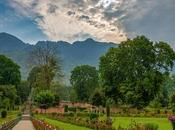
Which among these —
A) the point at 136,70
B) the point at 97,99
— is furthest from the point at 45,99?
the point at 136,70

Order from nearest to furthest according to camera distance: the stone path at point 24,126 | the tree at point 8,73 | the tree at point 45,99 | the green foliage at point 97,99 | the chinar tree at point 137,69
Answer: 1. the stone path at point 24,126
2. the chinar tree at point 137,69
3. the tree at point 45,99
4. the green foliage at point 97,99
5. the tree at point 8,73

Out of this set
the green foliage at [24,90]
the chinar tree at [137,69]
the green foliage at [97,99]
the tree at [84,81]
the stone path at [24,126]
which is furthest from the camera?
the green foliage at [24,90]

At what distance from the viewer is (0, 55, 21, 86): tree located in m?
101

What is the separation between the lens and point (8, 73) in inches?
3974

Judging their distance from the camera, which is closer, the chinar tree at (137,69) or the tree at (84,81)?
the chinar tree at (137,69)

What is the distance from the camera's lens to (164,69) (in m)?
69.6

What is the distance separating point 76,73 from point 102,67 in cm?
4393

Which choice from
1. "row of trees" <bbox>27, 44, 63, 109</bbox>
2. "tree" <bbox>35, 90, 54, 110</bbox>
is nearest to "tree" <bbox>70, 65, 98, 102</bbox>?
"row of trees" <bbox>27, 44, 63, 109</bbox>

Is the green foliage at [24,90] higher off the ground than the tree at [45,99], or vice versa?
the green foliage at [24,90]

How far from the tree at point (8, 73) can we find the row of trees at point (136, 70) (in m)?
34.8

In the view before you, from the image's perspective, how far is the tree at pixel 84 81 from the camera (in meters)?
111

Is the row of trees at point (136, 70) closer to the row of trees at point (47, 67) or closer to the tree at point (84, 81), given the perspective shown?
the row of trees at point (47, 67)

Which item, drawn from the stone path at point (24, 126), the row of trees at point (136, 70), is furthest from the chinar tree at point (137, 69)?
the stone path at point (24, 126)

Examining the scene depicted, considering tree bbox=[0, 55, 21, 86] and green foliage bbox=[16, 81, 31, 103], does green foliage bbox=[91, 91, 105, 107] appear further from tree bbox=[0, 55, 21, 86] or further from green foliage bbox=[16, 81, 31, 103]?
green foliage bbox=[16, 81, 31, 103]
